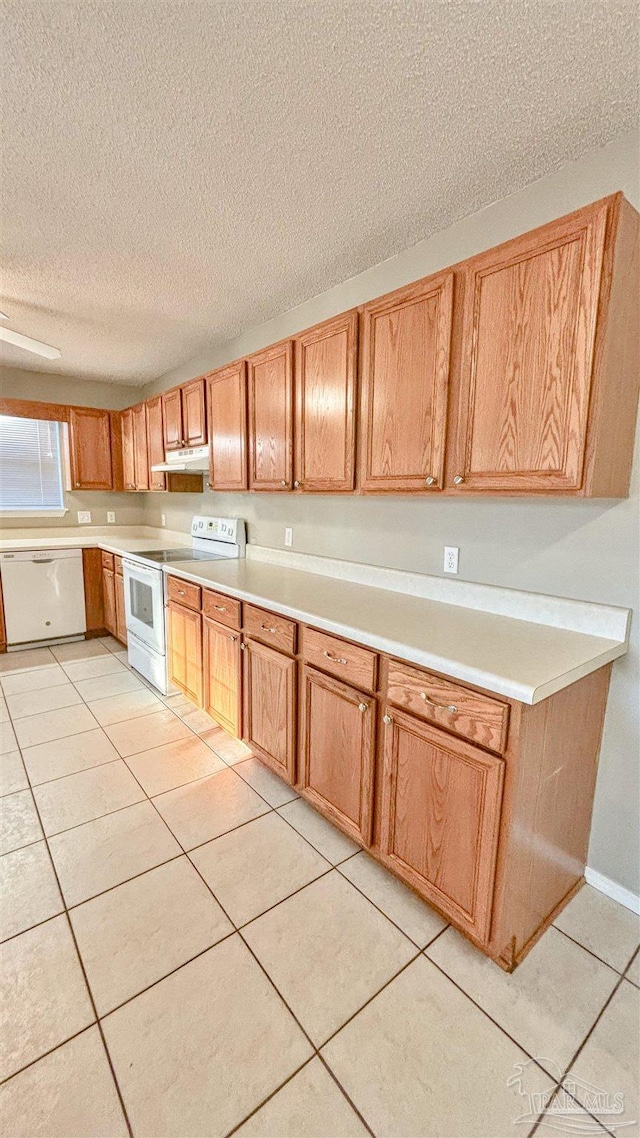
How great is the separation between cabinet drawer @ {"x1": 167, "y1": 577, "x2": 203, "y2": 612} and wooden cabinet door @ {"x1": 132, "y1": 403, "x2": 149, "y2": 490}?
1595 millimetres

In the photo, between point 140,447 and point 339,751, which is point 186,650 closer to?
point 339,751

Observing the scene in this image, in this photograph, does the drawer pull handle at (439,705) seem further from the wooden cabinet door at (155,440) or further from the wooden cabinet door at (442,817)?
the wooden cabinet door at (155,440)

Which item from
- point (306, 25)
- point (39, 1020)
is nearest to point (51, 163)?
point (306, 25)

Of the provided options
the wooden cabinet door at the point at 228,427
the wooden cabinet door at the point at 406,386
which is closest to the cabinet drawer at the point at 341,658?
the wooden cabinet door at the point at 406,386

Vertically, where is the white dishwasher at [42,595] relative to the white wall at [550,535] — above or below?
below

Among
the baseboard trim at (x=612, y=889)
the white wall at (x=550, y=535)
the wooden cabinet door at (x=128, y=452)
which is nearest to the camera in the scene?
the white wall at (x=550, y=535)

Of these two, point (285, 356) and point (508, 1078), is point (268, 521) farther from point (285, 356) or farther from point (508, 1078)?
point (508, 1078)

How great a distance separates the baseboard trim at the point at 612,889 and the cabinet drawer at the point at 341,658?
1.09 m

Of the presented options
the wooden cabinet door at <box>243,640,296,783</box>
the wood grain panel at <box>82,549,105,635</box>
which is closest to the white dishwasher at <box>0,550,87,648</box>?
the wood grain panel at <box>82,549,105,635</box>

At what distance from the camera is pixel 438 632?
1.60 m

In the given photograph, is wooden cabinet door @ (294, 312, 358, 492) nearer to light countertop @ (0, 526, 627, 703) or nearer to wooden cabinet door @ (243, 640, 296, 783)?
light countertop @ (0, 526, 627, 703)

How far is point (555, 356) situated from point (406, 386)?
1.88 feet

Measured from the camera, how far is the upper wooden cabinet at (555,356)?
128 centimetres

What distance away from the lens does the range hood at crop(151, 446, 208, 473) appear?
10.6 ft
